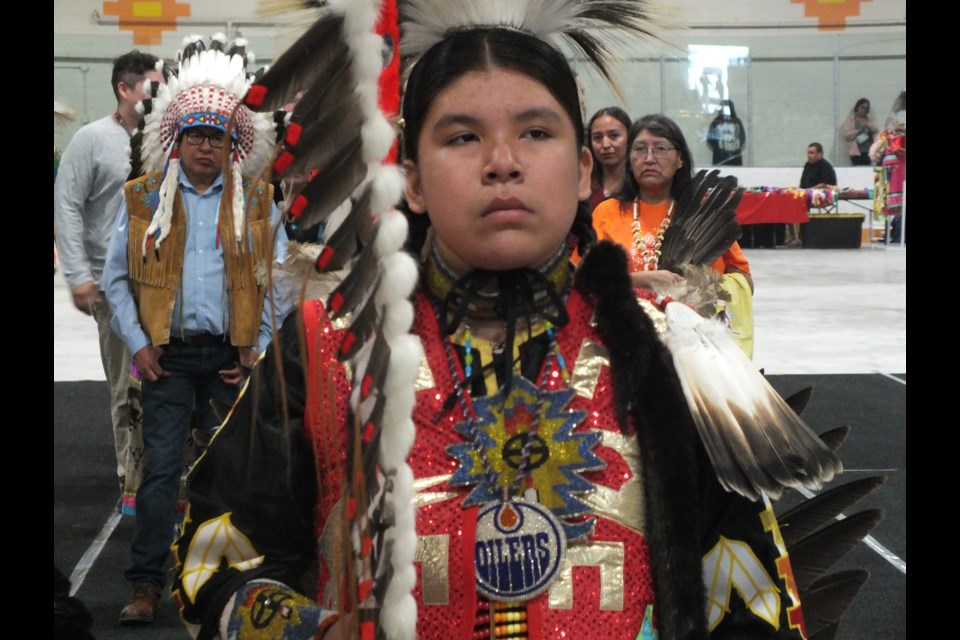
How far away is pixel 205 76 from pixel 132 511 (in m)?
1.78

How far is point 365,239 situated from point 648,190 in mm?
3806

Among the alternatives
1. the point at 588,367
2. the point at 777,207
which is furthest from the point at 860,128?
the point at 588,367

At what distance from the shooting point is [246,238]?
1.22 metres

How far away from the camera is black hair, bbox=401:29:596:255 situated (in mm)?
1511

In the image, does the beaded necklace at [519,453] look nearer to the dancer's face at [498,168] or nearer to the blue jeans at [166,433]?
the dancer's face at [498,168]

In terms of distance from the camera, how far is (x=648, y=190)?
191 inches

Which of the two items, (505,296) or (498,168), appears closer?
(498,168)

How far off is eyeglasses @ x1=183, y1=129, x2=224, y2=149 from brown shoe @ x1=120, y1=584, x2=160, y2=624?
133 cm

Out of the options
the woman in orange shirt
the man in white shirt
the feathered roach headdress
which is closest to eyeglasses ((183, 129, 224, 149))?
the man in white shirt

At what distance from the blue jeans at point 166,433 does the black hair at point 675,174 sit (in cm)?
168

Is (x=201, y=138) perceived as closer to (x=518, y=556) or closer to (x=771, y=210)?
(x=518, y=556)
